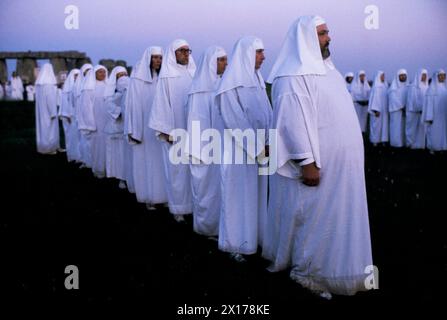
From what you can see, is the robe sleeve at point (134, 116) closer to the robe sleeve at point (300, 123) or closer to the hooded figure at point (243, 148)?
the hooded figure at point (243, 148)

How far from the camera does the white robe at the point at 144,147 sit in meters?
7.39

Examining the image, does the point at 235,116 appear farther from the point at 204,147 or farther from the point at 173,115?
the point at 173,115

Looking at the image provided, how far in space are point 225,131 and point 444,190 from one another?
456 centimetres

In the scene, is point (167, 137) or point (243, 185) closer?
point (243, 185)

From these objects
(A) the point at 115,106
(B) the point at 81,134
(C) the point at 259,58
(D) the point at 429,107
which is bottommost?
(B) the point at 81,134

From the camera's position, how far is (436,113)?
13.4 metres

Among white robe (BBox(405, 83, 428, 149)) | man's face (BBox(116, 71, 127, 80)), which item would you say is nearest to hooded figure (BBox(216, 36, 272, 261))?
man's face (BBox(116, 71, 127, 80))

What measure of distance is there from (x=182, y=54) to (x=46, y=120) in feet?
30.6

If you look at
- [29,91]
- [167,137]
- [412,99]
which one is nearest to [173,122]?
[167,137]

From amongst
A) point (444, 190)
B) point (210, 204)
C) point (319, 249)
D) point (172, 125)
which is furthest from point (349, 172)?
point (444, 190)
